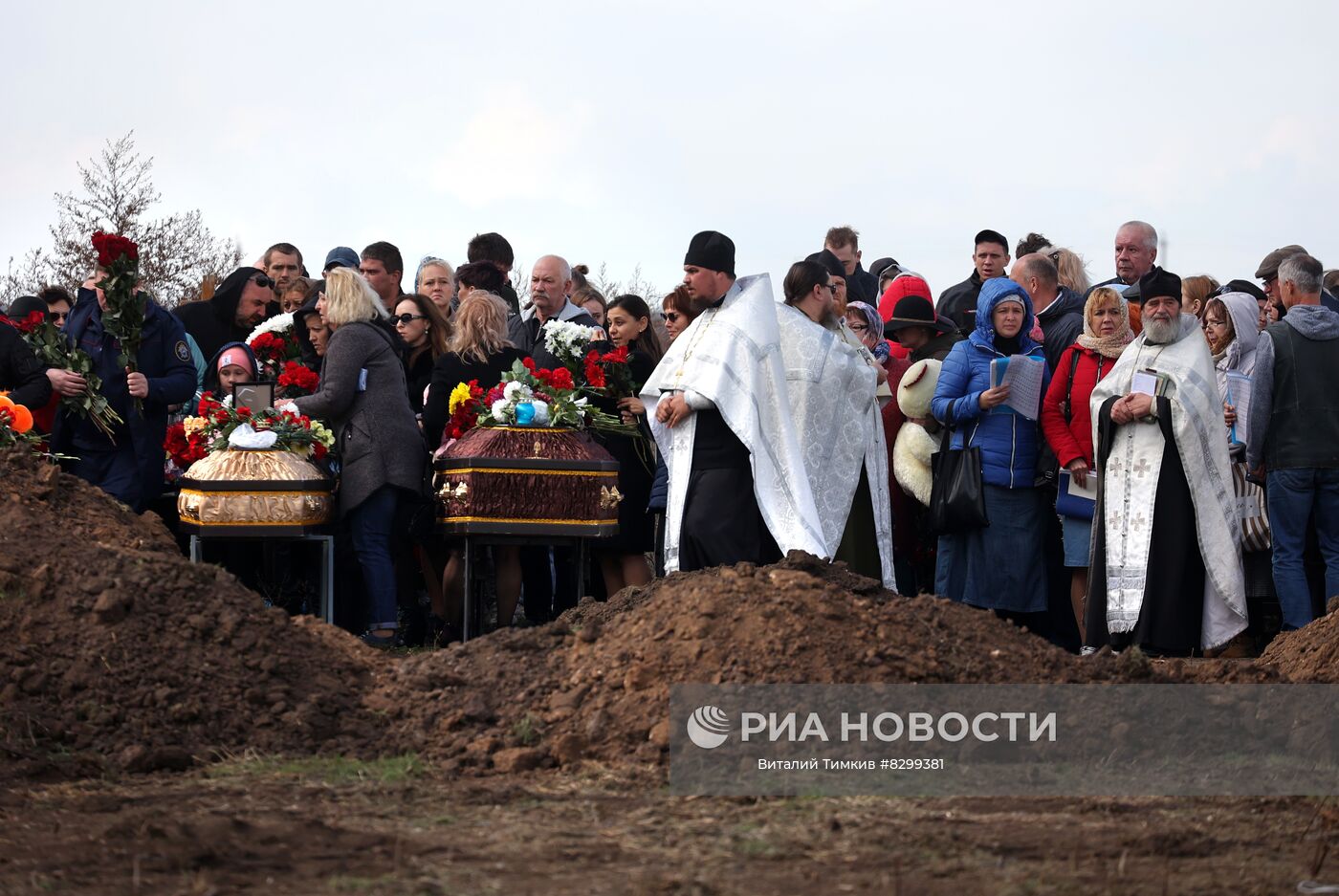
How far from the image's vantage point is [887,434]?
38.0 ft

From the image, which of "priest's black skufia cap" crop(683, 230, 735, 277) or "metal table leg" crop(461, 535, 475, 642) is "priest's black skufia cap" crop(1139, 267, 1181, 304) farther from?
"metal table leg" crop(461, 535, 475, 642)

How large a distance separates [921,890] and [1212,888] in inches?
31.7

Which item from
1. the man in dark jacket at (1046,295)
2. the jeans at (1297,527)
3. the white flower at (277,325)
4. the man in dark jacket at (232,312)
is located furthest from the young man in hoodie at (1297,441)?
the man in dark jacket at (232,312)

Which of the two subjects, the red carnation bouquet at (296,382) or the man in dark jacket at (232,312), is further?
the man in dark jacket at (232,312)

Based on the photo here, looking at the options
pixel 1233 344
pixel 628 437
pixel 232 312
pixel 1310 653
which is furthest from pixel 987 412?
pixel 232 312

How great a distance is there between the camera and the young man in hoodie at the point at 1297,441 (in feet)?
33.8

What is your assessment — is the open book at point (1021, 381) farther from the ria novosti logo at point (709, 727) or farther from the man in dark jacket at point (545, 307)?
the ria novosti logo at point (709, 727)

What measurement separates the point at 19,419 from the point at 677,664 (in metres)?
4.96

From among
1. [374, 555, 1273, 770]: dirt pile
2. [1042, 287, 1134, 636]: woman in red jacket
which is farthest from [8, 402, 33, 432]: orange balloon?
[1042, 287, 1134, 636]: woman in red jacket

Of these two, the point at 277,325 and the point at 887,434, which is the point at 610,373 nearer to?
the point at 887,434

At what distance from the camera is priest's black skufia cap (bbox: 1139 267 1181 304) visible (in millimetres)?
10391

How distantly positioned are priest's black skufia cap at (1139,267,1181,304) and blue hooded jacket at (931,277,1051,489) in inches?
30.3

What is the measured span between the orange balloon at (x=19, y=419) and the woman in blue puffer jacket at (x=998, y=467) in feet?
17.3

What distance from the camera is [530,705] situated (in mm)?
7344
